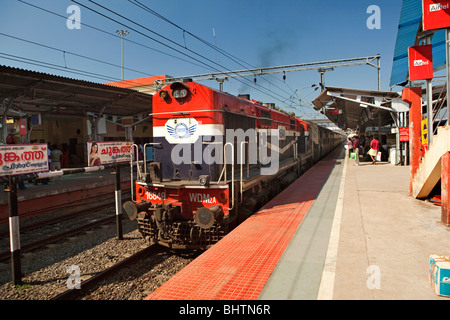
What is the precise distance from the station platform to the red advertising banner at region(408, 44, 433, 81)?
3146 millimetres

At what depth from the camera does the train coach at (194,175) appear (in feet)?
19.1

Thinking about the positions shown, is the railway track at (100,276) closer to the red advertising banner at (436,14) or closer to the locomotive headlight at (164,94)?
the locomotive headlight at (164,94)

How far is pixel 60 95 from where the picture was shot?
12891 mm

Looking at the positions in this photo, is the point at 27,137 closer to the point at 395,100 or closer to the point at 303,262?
the point at 303,262

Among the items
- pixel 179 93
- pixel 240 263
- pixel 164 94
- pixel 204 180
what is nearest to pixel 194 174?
pixel 204 180

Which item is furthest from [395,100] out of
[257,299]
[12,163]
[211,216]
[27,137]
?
[27,137]

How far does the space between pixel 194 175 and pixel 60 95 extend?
31.2 feet

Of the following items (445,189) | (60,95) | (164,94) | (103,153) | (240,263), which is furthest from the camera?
(60,95)

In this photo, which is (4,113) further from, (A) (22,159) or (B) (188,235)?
(B) (188,235)

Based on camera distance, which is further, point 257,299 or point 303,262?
point 303,262

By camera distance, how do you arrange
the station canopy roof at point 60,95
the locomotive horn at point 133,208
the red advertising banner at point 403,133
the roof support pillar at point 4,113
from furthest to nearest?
the red advertising banner at point 403,133, the roof support pillar at point 4,113, the station canopy roof at point 60,95, the locomotive horn at point 133,208

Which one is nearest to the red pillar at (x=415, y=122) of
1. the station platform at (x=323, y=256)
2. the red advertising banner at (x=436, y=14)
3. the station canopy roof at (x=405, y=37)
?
the station platform at (x=323, y=256)

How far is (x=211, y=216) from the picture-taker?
538cm
